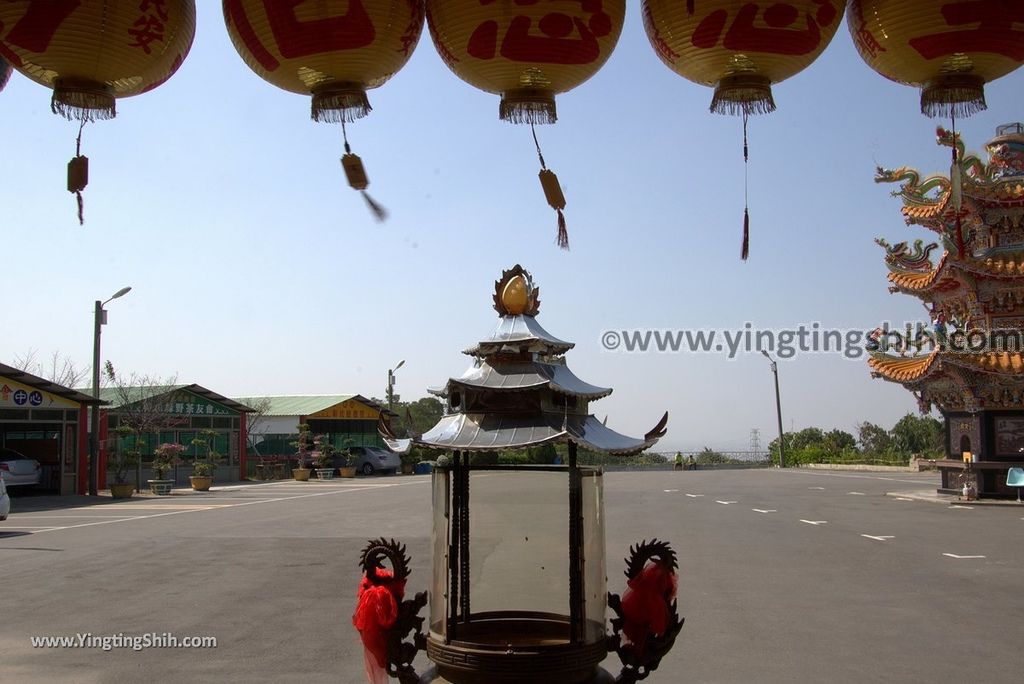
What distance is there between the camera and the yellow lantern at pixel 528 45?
3506mm

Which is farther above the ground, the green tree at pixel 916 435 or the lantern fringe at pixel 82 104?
the lantern fringe at pixel 82 104

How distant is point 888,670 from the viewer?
6.53 m

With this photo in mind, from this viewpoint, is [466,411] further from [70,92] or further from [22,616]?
[22,616]

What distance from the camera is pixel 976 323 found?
865 inches

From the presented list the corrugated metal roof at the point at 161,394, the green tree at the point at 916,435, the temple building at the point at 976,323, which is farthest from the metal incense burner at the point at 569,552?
the green tree at the point at 916,435

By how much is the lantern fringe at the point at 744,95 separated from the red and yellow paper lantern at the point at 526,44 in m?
0.54

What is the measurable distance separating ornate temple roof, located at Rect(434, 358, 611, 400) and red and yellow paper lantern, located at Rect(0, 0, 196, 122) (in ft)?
6.82

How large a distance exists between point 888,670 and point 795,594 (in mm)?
2920

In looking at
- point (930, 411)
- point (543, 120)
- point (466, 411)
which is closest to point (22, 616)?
point (466, 411)

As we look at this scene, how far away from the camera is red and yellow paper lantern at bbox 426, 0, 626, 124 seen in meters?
3.50

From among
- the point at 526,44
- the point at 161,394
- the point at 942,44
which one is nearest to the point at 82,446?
the point at 161,394

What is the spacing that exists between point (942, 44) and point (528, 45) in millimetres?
1773

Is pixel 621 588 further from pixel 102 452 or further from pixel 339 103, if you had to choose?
Result: pixel 102 452

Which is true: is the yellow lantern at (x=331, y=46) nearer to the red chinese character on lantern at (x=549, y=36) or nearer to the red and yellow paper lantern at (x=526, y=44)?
the red and yellow paper lantern at (x=526, y=44)
